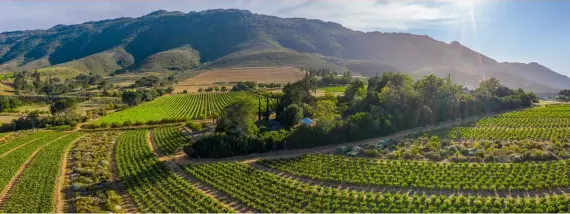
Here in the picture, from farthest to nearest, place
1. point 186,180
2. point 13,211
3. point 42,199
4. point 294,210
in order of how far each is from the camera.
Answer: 1. point 186,180
2. point 42,199
3. point 13,211
4. point 294,210

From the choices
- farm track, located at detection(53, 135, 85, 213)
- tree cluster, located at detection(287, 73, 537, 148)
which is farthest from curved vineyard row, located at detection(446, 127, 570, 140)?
farm track, located at detection(53, 135, 85, 213)

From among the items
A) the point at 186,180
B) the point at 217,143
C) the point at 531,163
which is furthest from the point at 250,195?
the point at 531,163

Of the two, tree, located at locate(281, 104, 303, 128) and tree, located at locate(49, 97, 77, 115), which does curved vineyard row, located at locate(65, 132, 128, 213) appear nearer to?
tree, located at locate(49, 97, 77, 115)

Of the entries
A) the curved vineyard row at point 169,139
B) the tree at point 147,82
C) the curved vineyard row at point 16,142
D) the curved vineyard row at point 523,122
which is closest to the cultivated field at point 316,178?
the curved vineyard row at point 169,139

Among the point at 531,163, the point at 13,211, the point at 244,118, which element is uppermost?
the point at 244,118

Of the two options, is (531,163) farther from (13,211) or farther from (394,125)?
(13,211)

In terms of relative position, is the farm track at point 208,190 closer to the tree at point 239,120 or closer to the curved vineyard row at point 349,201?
the curved vineyard row at point 349,201
